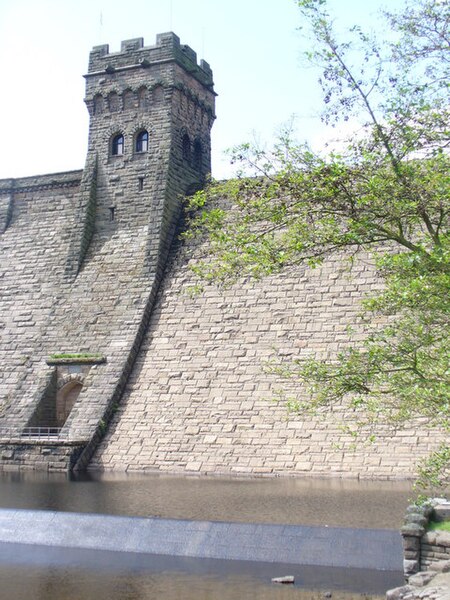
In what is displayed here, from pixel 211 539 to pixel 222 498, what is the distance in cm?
346

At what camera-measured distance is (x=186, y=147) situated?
95.6 feet

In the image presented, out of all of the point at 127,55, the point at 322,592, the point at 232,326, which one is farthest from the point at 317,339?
the point at 127,55

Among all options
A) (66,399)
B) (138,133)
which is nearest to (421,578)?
(66,399)

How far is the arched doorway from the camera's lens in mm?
23953

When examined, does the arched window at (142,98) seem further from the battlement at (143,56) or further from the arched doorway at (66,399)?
the arched doorway at (66,399)

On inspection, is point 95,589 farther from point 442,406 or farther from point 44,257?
point 44,257

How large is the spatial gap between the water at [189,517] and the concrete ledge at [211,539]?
0.23m

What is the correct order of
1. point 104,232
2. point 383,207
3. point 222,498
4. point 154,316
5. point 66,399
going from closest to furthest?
point 383,207
point 222,498
point 66,399
point 154,316
point 104,232

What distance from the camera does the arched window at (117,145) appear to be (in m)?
28.8

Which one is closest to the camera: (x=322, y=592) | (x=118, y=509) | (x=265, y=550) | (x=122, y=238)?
(x=322, y=592)

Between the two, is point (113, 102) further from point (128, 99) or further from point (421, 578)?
point (421, 578)

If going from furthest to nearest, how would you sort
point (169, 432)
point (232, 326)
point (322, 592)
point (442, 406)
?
point (232, 326) → point (169, 432) → point (322, 592) → point (442, 406)

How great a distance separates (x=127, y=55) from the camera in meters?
29.0

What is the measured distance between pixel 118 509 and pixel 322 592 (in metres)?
5.24
